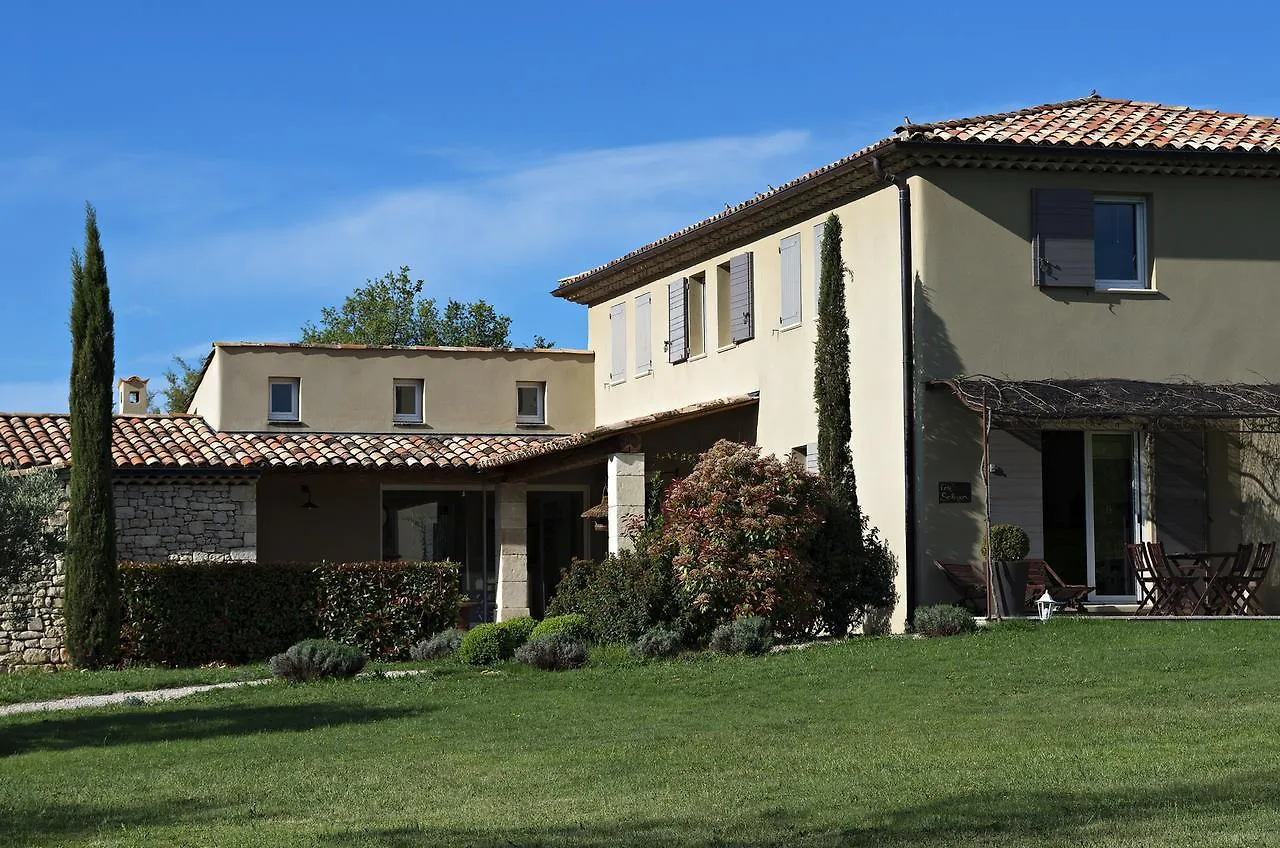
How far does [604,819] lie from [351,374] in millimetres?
21259

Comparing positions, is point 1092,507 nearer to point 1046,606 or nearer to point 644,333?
point 1046,606

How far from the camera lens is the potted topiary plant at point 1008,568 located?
1956cm

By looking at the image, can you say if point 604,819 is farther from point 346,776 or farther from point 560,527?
point 560,527

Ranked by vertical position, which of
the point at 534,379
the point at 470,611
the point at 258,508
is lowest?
the point at 470,611

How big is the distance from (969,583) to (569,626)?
15.5 ft

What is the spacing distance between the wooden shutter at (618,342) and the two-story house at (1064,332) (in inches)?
298

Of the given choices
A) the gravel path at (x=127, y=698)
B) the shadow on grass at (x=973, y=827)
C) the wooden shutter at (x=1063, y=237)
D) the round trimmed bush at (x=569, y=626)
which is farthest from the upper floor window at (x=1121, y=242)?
the shadow on grass at (x=973, y=827)

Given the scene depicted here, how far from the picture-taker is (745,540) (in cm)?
1983

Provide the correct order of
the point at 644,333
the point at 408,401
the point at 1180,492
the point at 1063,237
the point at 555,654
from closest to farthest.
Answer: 1. the point at 555,654
2. the point at 1063,237
3. the point at 1180,492
4. the point at 644,333
5. the point at 408,401

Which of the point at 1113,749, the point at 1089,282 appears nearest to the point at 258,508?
the point at 1089,282

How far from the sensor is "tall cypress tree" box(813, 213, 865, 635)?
20.6 m

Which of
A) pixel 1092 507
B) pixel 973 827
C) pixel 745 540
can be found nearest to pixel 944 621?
pixel 745 540

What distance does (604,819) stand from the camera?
9062 mm

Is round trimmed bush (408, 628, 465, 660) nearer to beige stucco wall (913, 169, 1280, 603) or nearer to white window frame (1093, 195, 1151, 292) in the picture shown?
beige stucco wall (913, 169, 1280, 603)
